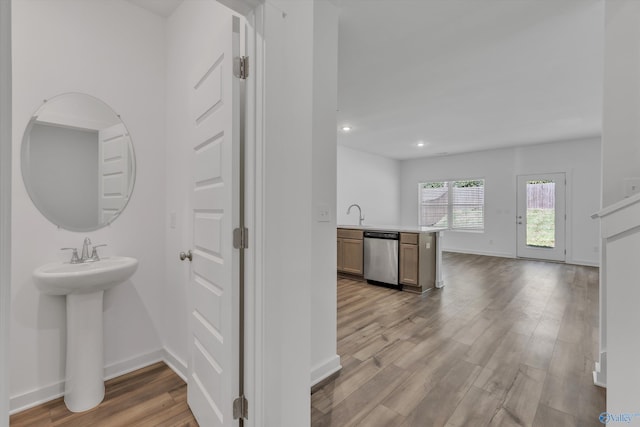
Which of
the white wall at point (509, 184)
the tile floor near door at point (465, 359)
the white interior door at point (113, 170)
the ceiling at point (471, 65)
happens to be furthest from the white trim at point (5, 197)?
the white wall at point (509, 184)

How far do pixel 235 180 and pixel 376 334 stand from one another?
2.22m

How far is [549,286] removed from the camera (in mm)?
4441

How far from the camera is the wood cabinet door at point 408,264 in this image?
4062 mm

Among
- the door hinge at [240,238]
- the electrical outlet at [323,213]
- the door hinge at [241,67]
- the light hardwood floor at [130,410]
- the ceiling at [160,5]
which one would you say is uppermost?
the ceiling at [160,5]

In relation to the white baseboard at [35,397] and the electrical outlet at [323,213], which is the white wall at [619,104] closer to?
the electrical outlet at [323,213]

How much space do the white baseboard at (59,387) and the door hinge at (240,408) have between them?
1.35 meters

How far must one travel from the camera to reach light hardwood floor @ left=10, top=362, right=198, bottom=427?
164cm

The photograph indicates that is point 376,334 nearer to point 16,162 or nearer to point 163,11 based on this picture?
point 16,162

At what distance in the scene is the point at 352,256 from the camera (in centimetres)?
487

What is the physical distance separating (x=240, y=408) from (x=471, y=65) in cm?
351

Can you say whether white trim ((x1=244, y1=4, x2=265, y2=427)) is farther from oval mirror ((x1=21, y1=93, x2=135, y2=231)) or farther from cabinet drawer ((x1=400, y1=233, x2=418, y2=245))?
cabinet drawer ((x1=400, y1=233, x2=418, y2=245))

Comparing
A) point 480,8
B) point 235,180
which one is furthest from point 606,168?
point 235,180

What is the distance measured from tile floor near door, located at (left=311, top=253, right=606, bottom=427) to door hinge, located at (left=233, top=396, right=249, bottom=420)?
22.4 inches

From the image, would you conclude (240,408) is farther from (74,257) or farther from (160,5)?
(160,5)
